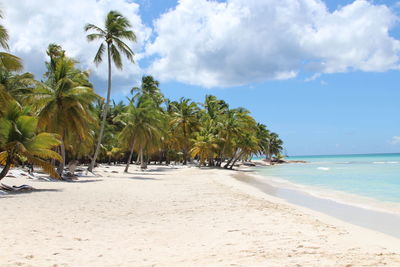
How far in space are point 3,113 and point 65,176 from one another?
7539 mm

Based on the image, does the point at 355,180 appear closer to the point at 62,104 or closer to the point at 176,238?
the point at 62,104

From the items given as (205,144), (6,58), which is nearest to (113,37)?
(6,58)

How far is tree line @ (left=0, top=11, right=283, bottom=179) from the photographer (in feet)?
41.1

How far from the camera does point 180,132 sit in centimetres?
4731

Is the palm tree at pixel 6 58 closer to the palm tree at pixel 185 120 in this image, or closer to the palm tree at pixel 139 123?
the palm tree at pixel 139 123

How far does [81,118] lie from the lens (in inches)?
730

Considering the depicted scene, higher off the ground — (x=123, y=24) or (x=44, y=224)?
(x=123, y=24)

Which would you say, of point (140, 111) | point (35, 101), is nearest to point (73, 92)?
point (35, 101)

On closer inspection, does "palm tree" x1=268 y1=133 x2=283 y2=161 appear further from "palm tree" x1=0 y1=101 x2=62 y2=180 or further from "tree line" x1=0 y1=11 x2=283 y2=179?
"palm tree" x1=0 y1=101 x2=62 y2=180

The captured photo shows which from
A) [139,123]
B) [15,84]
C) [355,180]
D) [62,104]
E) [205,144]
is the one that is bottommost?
[355,180]

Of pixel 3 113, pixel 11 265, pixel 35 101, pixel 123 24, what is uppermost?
pixel 123 24

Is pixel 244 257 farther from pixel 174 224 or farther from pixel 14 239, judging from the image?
pixel 14 239

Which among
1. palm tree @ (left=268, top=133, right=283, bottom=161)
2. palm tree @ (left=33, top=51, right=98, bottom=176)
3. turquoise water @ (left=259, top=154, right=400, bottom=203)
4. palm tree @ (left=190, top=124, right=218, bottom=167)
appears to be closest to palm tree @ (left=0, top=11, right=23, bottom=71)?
palm tree @ (left=33, top=51, right=98, bottom=176)

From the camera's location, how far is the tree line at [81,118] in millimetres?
12516
